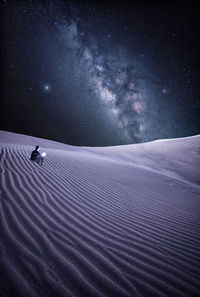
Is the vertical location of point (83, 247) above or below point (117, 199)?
below

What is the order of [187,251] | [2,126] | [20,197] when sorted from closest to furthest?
[187,251]
[20,197]
[2,126]

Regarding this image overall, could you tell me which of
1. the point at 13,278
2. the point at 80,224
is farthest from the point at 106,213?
the point at 13,278

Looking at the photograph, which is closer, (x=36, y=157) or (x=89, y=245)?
(x=89, y=245)

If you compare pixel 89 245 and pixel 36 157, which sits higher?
pixel 36 157

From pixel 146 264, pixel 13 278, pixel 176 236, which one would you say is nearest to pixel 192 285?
pixel 146 264

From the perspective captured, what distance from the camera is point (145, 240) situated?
2.39 m

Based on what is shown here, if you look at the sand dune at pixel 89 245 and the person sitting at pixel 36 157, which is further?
the person sitting at pixel 36 157

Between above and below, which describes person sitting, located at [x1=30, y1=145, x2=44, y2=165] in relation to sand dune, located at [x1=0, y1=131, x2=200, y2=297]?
above

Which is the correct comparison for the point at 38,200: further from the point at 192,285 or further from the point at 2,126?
the point at 2,126

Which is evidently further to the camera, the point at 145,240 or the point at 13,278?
the point at 145,240

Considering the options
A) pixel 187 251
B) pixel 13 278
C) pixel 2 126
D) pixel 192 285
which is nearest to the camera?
pixel 13 278

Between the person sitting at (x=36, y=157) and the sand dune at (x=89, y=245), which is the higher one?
the person sitting at (x=36, y=157)

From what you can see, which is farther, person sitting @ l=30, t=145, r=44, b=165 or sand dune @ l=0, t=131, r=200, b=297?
person sitting @ l=30, t=145, r=44, b=165

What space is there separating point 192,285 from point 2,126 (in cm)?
4180
